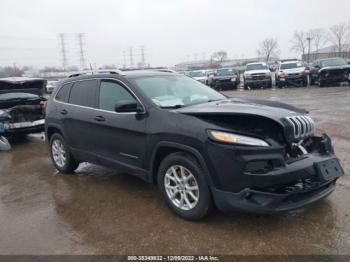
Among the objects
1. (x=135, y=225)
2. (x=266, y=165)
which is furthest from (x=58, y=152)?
(x=266, y=165)

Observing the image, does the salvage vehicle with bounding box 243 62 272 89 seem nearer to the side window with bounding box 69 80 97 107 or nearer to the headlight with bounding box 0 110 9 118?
the headlight with bounding box 0 110 9 118

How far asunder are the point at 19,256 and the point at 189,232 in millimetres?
1730

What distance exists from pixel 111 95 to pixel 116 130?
0.57m

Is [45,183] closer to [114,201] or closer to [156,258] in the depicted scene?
[114,201]

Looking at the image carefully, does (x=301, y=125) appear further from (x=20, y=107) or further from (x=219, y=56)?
(x=219, y=56)

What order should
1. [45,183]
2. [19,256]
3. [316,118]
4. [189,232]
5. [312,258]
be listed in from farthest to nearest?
[316,118] → [45,183] → [189,232] → [19,256] → [312,258]

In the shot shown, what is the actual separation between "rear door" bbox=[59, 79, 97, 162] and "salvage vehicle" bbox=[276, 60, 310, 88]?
62.3 ft

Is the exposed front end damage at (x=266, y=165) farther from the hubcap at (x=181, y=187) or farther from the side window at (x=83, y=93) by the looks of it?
the side window at (x=83, y=93)

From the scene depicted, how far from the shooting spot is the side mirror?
4.28 meters

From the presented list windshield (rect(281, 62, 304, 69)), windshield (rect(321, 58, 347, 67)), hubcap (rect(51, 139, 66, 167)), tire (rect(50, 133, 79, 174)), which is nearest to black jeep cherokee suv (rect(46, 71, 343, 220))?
tire (rect(50, 133, 79, 174))

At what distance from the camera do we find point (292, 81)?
2273cm

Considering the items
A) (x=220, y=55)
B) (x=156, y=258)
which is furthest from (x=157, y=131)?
(x=220, y=55)

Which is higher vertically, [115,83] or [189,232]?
[115,83]

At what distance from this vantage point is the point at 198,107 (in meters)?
4.20
